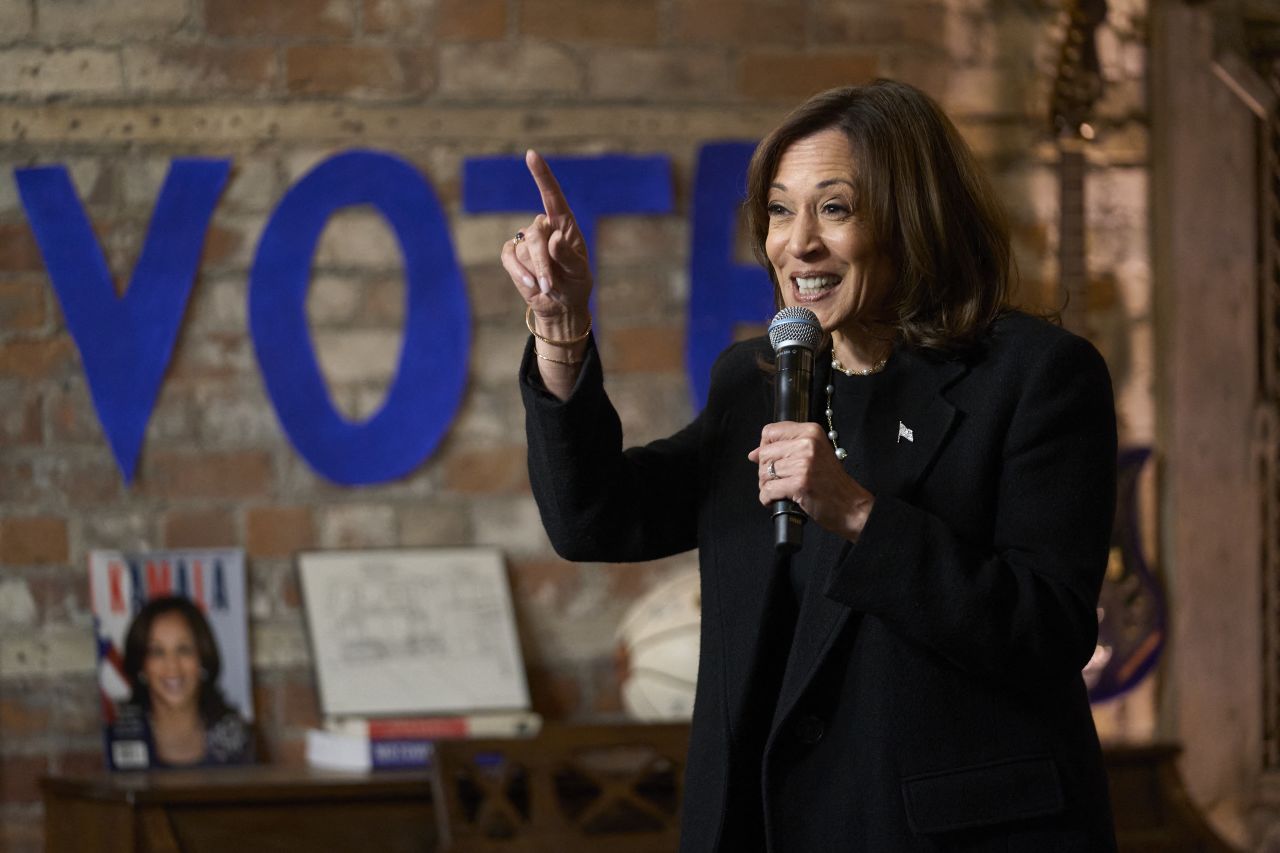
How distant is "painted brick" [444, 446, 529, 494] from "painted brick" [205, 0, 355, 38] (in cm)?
95

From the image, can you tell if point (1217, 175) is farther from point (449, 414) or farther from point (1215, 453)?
point (449, 414)

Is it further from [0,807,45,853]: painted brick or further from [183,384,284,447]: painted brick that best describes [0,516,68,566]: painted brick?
[0,807,45,853]: painted brick

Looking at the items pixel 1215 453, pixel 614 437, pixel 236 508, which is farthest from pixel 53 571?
pixel 1215 453

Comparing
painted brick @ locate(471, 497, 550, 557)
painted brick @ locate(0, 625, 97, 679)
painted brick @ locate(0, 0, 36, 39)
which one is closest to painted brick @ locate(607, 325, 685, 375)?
painted brick @ locate(471, 497, 550, 557)

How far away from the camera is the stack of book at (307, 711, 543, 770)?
298 cm

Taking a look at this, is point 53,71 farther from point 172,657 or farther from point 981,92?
point 981,92

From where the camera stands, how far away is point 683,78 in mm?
3361

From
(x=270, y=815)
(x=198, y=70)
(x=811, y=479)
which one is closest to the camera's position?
(x=811, y=479)

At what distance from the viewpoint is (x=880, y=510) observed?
1.50 meters

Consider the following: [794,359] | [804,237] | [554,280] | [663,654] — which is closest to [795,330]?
[794,359]

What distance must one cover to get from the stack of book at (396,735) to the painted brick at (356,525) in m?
0.39

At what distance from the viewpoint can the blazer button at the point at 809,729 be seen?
1601 millimetres

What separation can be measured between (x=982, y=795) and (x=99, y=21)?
258 cm

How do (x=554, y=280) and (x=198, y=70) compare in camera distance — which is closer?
(x=554, y=280)
